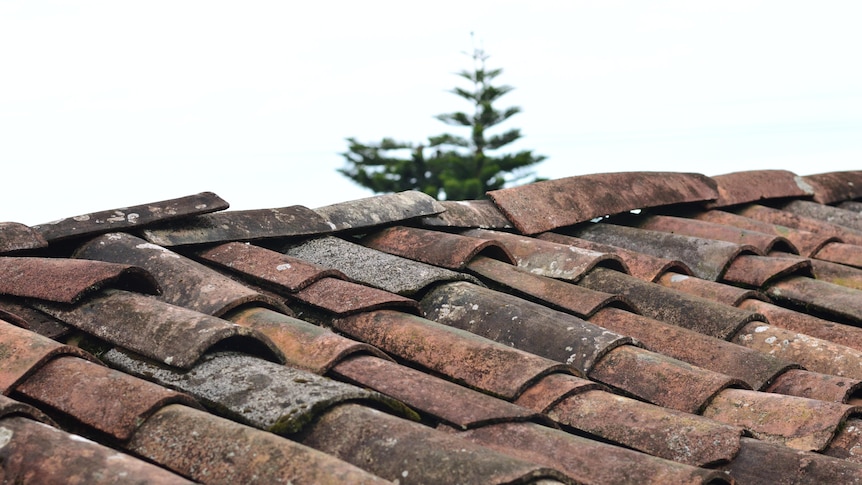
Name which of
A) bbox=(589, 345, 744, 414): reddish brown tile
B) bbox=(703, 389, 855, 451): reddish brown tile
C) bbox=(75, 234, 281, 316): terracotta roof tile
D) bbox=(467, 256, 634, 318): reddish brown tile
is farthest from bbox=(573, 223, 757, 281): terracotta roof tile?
bbox=(75, 234, 281, 316): terracotta roof tile

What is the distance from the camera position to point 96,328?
9.33ft

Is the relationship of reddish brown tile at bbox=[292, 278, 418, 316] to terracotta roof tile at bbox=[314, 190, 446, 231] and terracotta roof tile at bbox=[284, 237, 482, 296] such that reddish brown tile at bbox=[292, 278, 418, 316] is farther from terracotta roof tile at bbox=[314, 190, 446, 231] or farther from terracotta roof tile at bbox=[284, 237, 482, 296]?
terracotta roof tile at bbox=[314, 190, 446, 231]

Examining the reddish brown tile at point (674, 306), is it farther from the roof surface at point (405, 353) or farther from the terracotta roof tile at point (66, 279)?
the terracotta roof tile at point (66, 279)

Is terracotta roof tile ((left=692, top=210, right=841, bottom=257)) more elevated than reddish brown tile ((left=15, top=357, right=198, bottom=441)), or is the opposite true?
terracotta roof tile ((left=692, top=210, right=841, bottom=257))

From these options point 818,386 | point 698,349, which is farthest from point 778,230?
point 818,386

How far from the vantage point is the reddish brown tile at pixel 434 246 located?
4.05m

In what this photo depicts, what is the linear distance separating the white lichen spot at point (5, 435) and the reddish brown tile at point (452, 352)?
4.07ft

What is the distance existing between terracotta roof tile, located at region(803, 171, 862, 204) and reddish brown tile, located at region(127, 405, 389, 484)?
18.9 feet

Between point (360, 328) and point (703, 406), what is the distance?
1059 millimetres

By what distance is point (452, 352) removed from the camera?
2963 mm

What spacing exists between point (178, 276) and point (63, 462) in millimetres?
1407

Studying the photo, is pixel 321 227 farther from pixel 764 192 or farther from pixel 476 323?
pixel 764 192

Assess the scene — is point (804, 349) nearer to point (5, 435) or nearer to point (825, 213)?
point (5, 435)

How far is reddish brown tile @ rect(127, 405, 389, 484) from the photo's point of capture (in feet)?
6.42
